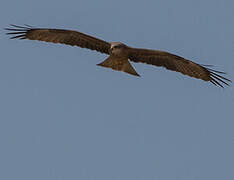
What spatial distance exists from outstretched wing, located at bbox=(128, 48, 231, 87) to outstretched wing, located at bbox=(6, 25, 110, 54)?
692mm

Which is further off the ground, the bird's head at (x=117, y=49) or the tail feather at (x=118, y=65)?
the bird's head at (x=117, y=49)

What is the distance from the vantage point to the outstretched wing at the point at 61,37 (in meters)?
10.7

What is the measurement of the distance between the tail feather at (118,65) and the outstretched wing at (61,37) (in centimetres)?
Answer: 64

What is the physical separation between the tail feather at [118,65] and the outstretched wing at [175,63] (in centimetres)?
45

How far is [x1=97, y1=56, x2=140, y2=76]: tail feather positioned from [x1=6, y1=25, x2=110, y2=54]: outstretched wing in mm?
638

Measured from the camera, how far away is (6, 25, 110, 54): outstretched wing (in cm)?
1069

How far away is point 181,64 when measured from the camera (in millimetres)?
10664

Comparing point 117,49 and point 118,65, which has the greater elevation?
point 117,49

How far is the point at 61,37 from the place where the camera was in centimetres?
1078

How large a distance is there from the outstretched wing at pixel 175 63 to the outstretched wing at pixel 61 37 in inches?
27.3

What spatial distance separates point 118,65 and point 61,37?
1.48 metres

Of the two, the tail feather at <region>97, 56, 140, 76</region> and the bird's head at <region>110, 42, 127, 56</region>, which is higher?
the bird's head at <region>110, 42, 127, 56</region>

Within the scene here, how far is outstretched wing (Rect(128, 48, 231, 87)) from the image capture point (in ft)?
34.7

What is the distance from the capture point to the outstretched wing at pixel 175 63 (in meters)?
10.6
